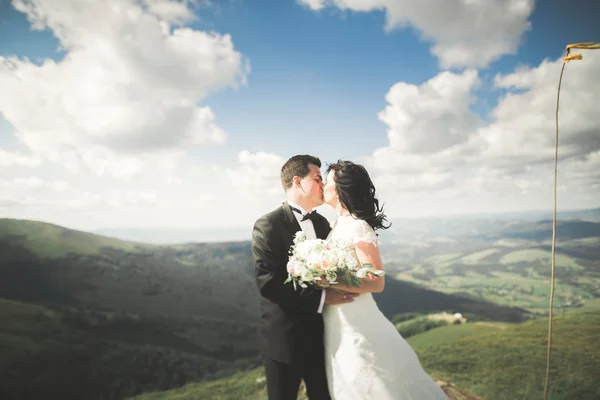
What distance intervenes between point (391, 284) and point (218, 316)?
327 ft

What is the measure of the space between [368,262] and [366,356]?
120 cm

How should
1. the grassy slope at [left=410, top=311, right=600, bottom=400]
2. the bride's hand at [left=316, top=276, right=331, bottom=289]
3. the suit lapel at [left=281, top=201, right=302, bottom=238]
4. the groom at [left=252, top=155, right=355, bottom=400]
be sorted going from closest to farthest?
the bride's hand at [left=316, top=276, right=331, bottom=289], the groom at [left=252, top=155, right=355, bottom=400], the suit lapel at [left=281, top=201, right=302, bottom=238], the grassy slope at [left=410, top=311, right=600, bottom=400]

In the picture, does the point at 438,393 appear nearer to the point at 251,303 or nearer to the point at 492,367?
the point at 492,367

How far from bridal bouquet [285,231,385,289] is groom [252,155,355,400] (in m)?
0.29

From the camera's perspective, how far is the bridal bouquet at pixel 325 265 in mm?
3266

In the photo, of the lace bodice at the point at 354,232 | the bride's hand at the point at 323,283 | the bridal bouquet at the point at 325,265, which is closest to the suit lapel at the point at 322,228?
the lace bodice at the point at 354,232

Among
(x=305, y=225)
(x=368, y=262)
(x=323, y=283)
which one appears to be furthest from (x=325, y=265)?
(x=305, y=225)

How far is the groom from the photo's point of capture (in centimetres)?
357

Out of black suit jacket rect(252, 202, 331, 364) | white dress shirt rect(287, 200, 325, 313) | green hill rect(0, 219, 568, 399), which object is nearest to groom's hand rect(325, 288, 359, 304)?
black suit jacket rect(252, 202, 331, 364)

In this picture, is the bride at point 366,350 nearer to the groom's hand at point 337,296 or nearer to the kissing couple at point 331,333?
the kissing couple at point 331,333

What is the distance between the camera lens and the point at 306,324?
3.80 metres

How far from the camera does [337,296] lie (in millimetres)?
3770

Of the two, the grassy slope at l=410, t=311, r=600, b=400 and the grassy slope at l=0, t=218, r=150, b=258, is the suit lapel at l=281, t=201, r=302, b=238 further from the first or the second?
the grassy slope at l=0, t=218, r=150, b=258

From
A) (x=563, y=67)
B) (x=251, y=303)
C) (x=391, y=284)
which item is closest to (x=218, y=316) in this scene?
(x=251, y=303)
